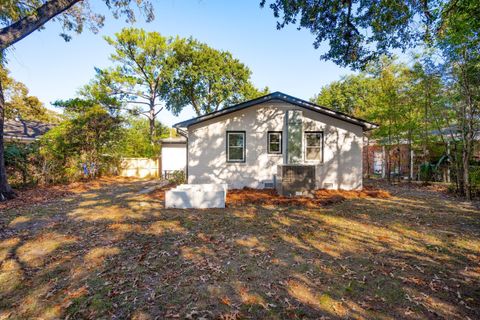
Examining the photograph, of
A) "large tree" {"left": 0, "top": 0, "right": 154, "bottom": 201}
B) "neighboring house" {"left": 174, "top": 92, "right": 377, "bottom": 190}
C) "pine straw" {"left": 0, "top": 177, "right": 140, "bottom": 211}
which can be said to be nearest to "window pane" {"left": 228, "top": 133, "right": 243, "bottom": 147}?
"neighboring house" {"left": 174, "top": 92, "right": 377, "bottom": 190}

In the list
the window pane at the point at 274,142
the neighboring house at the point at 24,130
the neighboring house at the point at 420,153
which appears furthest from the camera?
the neighboring house at the point at 24,130

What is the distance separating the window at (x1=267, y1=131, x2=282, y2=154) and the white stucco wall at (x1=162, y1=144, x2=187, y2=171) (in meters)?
9.10

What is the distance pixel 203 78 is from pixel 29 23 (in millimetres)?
17858

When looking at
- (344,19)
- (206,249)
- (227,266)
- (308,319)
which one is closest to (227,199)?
(206,249)

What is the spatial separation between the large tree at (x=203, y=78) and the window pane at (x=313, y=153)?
16736 millimetres

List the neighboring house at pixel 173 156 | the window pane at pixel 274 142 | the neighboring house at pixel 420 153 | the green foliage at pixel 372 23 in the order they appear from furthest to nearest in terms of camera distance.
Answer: the neighboring house at pixel 173 156, the neighboring house at pixel 420 153, the window pane at pixel 274 142, the green foliage at pixel 372 23

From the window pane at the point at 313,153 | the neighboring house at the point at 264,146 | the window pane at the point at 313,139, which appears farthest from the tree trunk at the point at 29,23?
the window pane at the point at 313,153

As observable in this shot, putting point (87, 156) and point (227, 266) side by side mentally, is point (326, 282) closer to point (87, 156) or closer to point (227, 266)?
point (227, 266)

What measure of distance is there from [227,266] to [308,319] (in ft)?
4.70

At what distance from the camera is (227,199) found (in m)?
8.04

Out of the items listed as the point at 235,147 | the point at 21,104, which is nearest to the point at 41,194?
the point at 235,147

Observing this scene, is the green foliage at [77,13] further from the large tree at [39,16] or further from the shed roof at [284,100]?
the shed roof at [284,100]

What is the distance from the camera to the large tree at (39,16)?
7.21m

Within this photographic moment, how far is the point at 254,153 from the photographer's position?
10188 millimetres
